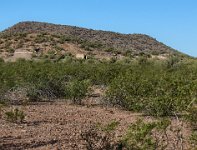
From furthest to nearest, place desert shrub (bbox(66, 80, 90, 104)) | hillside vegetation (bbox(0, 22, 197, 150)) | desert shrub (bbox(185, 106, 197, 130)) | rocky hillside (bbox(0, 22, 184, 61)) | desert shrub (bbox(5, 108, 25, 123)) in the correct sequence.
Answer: rocky hillside (bbox(0, 22, 184, 61)) < desert shrub (bbox(66, 80, 90, 104)) < desert shrub (bbox(5, 108, 25, 123)) < desert shrub (bbox(185, 106, 197, 130)) < hillside vegetation (bbox(0, 22, 197, 150))

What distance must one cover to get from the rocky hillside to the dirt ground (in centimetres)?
3458

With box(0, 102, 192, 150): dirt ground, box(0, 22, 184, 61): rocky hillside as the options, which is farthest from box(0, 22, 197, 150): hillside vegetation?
box(0, 22, 184, 61): rocky hillside

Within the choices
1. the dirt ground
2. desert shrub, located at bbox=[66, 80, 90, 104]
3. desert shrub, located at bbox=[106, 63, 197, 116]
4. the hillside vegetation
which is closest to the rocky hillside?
the hillside vegetation

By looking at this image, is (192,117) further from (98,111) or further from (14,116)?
(98,111)

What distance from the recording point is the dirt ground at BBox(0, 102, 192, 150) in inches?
443

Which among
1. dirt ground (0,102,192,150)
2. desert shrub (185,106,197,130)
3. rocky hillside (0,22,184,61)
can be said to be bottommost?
dirt ground (0,102,192,150)

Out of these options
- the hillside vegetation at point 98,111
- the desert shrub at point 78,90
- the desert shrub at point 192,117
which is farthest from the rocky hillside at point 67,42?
the desert shrub at point 192,117

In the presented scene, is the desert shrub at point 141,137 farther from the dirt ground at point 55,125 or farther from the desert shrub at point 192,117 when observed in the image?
the desert shrub at point 192,117

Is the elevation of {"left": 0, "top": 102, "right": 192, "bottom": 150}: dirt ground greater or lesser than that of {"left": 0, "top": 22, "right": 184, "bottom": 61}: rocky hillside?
lesser

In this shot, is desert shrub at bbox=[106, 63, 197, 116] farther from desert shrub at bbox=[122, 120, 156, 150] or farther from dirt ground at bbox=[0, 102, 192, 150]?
desert shrub at bbox=[122, 120, 156, 150]

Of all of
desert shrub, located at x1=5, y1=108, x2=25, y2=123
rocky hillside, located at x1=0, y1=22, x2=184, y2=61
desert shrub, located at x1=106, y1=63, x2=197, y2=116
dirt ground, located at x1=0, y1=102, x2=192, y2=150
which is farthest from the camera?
rocky hillside, located at x1=0, y1=22, x2=184, y2=61

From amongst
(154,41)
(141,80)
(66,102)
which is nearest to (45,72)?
(66,102)

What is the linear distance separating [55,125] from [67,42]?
4777 cm

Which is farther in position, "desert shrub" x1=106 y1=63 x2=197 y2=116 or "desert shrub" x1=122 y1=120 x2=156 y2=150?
"desert shrub" x1=106 y1=63 x2=197 y2=116
